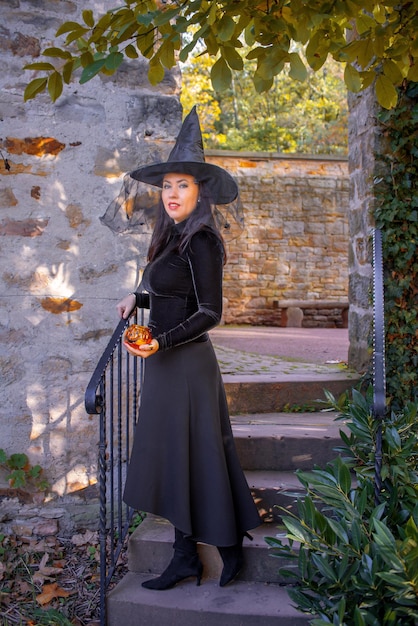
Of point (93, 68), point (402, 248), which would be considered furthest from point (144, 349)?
point (402, 248)

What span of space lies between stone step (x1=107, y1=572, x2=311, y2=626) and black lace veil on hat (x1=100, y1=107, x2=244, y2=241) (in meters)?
1.54

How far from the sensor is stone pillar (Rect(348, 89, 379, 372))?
4.18 metres

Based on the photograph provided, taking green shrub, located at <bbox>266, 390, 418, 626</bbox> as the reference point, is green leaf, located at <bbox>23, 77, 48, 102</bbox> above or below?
above

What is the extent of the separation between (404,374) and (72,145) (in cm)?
240

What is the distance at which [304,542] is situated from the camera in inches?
80.4

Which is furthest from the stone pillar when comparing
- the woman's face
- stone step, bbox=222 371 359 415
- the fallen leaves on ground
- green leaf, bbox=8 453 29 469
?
green leaf, bbox=8 453 29 469

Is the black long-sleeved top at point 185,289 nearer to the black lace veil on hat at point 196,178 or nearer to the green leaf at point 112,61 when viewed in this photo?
the black lace veil on hat at point 196,178

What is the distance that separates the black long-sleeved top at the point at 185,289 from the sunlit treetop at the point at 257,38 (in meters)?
0.63

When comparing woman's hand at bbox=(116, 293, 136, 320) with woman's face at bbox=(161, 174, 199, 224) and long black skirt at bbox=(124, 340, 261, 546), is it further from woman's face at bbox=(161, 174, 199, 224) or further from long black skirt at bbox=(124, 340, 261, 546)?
woman's face at bbox=(161, 174, 199, 224)

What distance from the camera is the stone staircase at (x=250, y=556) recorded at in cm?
258

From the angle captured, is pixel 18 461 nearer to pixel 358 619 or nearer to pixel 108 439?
pixel 108 439

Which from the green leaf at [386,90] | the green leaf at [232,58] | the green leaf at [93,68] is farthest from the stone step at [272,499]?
the green leaf at [93,68]

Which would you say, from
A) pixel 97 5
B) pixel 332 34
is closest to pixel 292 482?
pixel 332 34

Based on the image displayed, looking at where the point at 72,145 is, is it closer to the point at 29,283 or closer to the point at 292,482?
the point at 29,283
